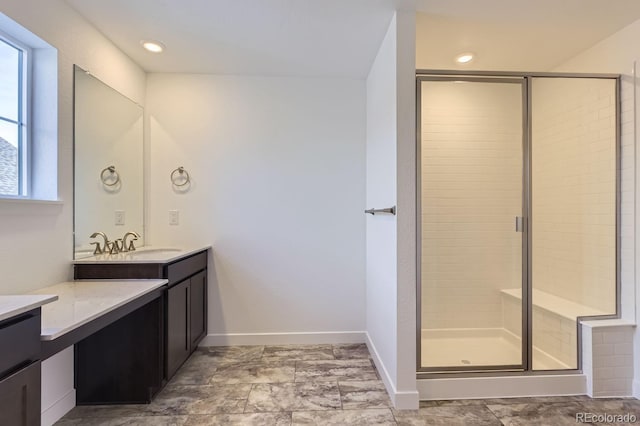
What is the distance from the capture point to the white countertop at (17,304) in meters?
0.92

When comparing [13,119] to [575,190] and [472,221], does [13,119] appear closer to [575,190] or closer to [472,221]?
[472,221]

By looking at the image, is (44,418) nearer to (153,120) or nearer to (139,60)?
(153,120)

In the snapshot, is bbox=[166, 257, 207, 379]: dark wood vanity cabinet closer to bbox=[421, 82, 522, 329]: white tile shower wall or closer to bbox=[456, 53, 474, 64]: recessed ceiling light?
bbox=[421, 82, 522, 329]: white tile shower wall

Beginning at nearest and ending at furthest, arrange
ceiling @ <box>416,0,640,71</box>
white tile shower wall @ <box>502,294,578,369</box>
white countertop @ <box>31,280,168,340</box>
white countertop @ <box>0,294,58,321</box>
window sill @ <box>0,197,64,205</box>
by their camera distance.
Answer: white countertop @ <box>0,294,58,321</box>, white countertop @ <box>31,280,168,340</box>, window sill @ <box>0,197,64,205</box>, ceiling @ <box>416,0,640,71</box>, white tile shower wall @ <box>502,294,578,369</box>

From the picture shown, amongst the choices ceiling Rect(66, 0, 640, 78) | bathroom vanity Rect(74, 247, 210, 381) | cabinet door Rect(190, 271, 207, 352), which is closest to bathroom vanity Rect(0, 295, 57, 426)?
bathroom vanity Rect(74, 247, 210, 381)

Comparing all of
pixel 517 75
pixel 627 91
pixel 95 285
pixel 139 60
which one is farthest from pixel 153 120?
pixel 627 91

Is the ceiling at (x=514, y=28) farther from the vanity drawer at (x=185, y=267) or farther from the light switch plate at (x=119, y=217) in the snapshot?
the light switch plate at (x=119, y=217)

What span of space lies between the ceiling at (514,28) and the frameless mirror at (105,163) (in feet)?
7.23

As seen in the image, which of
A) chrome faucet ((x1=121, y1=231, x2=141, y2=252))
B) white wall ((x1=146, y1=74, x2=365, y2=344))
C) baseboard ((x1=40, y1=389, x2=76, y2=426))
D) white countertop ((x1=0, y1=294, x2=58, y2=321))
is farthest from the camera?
white wall ((x1=146, y1=74, x2=365, y2=344))

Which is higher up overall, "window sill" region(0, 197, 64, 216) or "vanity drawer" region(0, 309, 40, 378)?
"window sill" region(0, 197, 64, 216)

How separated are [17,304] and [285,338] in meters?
2.21

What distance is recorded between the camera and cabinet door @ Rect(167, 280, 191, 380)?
A: 2098mm

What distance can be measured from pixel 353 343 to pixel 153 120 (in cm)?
270

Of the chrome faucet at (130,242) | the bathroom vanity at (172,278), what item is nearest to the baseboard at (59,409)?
the bathroom vanity at (172,278)
